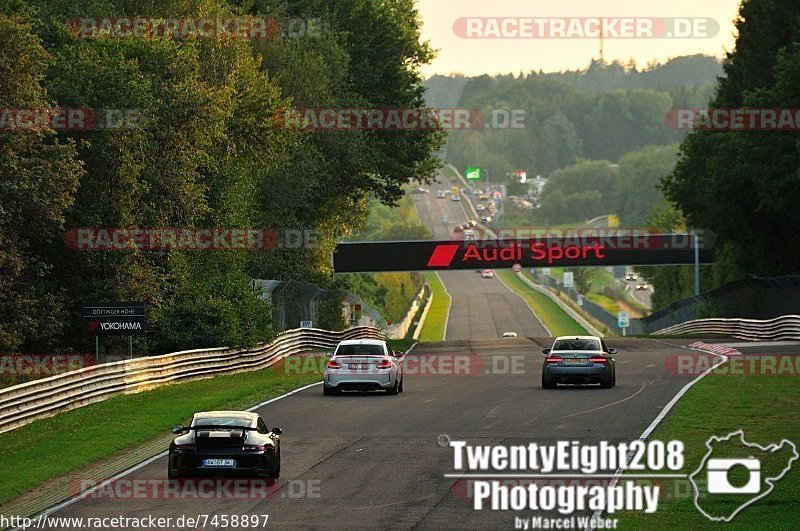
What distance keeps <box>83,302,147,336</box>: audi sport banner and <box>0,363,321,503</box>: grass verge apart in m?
1.63

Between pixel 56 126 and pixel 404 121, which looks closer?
pixel 56 126

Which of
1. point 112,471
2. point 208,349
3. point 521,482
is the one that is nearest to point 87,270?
point 208,349

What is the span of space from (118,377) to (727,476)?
18009mm

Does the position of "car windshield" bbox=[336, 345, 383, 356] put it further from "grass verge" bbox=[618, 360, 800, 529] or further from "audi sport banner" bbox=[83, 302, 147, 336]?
"grass verge" bbox=[618, 360, 800, 529]

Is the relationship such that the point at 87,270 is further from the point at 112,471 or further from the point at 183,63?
the point at 112,471

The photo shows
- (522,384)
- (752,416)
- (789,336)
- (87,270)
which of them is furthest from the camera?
(789,336)

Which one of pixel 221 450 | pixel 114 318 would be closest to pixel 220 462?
pixel 221 450

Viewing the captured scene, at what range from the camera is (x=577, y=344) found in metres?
36.0

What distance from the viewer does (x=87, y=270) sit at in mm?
44094

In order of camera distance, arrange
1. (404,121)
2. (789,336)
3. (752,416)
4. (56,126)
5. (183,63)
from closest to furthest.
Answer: (752,416) < (56,126) < (183,63) < (789,336) < (404,121)

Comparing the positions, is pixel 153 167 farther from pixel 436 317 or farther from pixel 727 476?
pixel 436 317

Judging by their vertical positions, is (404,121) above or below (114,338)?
above

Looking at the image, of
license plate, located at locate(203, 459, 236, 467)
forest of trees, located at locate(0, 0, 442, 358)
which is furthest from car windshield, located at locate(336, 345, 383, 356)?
license plate, located at locate(203, 459, 236, 467)

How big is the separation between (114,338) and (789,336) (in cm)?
3176
